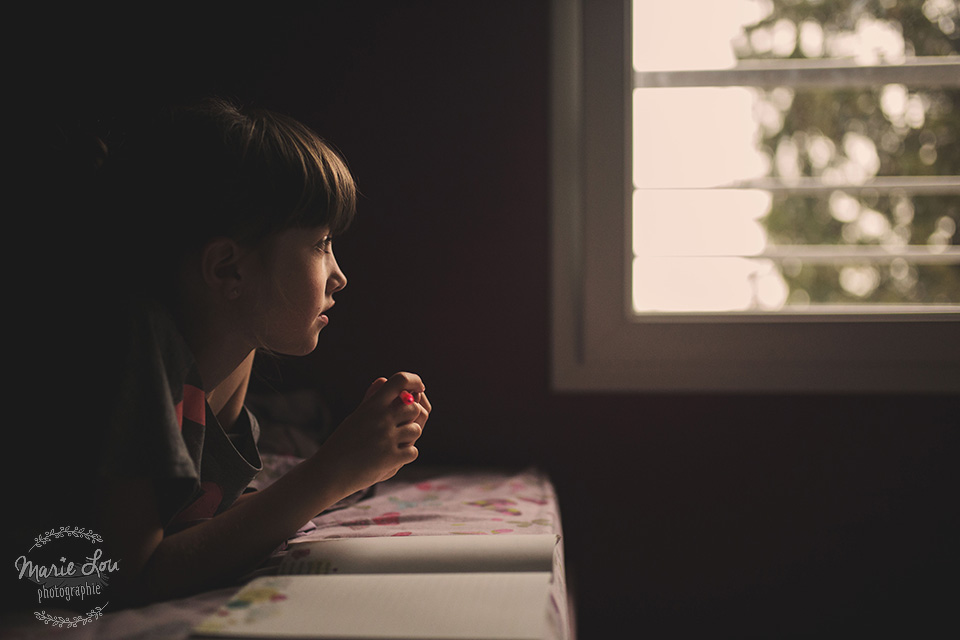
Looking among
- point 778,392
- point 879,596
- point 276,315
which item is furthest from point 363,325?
point 879,596

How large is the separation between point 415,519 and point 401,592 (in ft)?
0.83

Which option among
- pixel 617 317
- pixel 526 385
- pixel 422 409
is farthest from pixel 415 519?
pixel 617 317

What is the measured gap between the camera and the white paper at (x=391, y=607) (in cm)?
49

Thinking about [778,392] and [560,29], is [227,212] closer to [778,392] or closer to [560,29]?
[560,29]

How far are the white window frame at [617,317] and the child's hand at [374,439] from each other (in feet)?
1.76

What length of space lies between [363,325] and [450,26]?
1.84 ft

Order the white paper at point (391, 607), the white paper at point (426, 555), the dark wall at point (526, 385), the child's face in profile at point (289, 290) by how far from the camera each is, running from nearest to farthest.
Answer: the white paper at point (391, 607)
the white paper at point (426, 555)
the child's face in profile at point (289, 290)
the dark wall at point (526, 385)

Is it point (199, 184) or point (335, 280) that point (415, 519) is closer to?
point (335, 280)

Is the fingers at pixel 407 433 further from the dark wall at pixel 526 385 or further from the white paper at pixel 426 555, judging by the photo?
the dark wall at pixel 526 385

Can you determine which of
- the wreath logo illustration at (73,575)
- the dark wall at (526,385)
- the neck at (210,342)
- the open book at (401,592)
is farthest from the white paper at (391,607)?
the dark wall at (526,385)

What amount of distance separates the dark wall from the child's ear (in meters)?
0.51

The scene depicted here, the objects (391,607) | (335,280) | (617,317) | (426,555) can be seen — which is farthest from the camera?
(617,317)

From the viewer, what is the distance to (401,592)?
566 millimetres

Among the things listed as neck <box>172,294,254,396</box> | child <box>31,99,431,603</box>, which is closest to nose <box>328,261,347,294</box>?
child <box>31,99,431,603</box>
